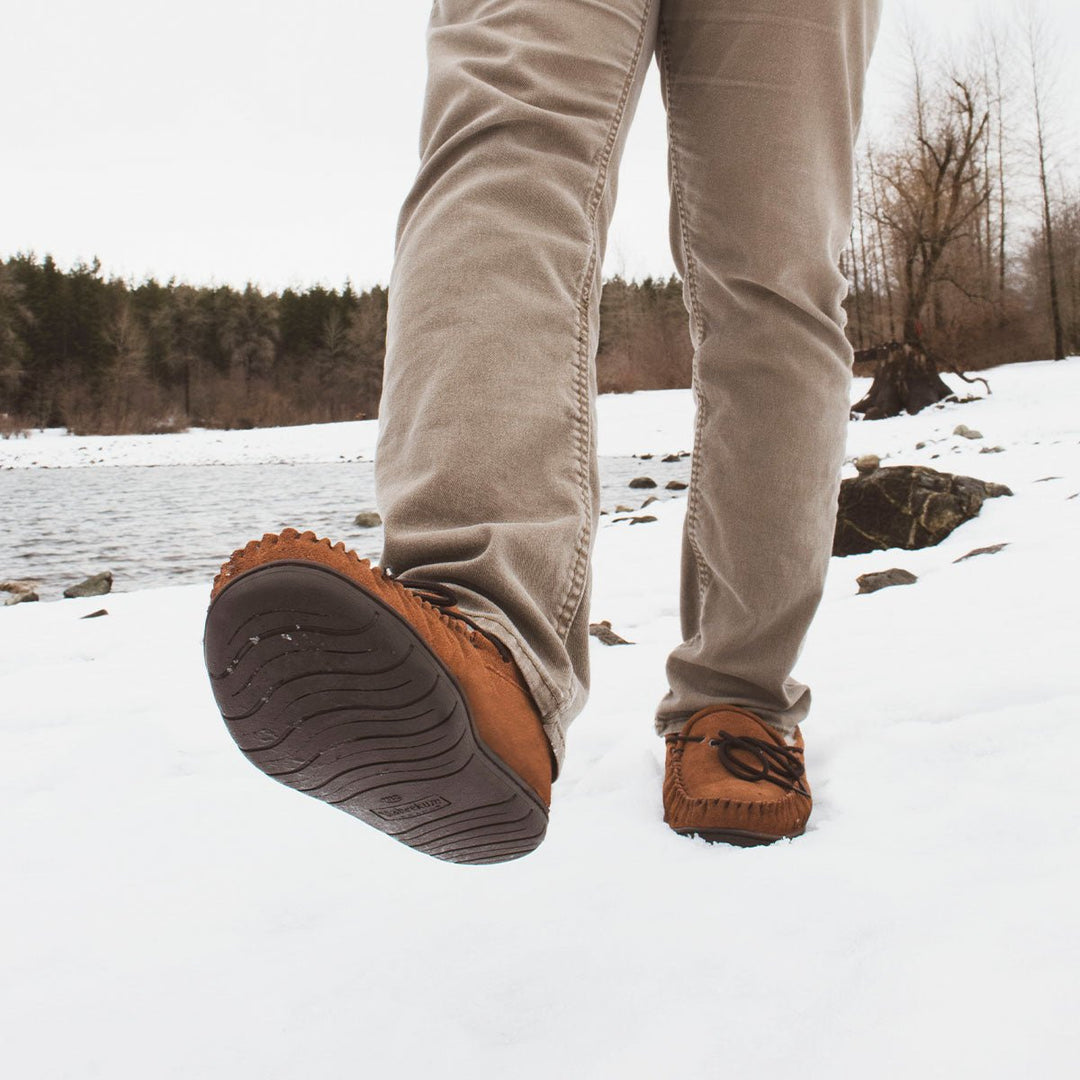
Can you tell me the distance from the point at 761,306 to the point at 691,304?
0.09m

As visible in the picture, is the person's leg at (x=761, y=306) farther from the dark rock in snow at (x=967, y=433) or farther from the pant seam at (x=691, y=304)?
the dark rock in snow at (x=967, y=433)

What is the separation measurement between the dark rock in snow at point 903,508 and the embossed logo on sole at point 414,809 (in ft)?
9.07

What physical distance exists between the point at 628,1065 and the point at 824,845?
35 cm

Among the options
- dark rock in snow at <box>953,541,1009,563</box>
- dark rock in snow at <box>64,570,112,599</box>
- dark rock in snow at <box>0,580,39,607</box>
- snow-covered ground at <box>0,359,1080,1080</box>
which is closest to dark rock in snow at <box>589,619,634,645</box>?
snow-covered ground at <box>0,359,1080,1080</box>

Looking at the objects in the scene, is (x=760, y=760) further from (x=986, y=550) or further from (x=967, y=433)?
(x=967, y=433)

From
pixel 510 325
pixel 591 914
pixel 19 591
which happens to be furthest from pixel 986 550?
pixel 19 591

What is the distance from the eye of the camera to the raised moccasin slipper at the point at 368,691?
1.56 ft

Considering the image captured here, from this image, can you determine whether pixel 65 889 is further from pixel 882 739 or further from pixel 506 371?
pixel 882 739

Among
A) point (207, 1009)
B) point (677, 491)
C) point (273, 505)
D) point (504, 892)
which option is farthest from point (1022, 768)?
point (273, 505)

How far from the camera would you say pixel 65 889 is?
833mm

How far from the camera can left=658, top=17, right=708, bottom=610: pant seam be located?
2.96 feet

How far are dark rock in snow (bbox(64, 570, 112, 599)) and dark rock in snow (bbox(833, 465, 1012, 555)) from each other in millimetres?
2790

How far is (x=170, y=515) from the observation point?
21.2 ft

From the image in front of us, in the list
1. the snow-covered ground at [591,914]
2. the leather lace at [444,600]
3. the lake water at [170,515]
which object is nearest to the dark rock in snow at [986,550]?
the snow-covered ground at [591,914]
